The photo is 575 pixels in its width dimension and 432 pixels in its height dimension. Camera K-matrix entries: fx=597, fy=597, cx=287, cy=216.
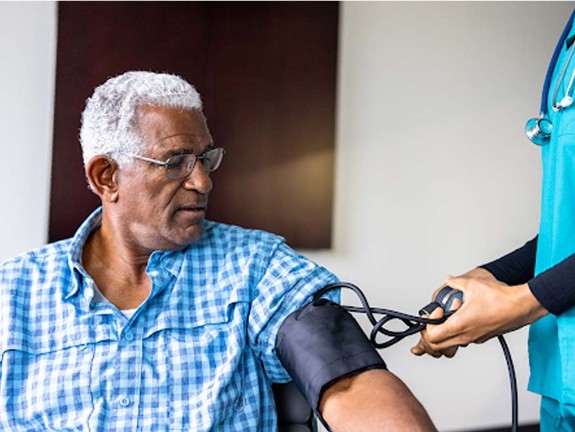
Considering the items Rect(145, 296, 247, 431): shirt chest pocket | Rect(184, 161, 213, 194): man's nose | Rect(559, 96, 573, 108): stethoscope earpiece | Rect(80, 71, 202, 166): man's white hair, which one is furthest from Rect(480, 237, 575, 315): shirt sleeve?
Rect(80, 71, 202, 166): man's white hair

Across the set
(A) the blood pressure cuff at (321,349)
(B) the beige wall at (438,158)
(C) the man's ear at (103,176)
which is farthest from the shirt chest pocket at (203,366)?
(B) the beige wall at (438,158)

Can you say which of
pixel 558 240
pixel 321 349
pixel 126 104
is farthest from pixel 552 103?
pixel 126 104

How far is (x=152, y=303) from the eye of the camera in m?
1.19

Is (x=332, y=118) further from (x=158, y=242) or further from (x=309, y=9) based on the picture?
(x=158, y=242)

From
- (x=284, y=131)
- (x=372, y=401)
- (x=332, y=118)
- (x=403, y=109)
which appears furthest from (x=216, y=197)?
(x=372, y=401)

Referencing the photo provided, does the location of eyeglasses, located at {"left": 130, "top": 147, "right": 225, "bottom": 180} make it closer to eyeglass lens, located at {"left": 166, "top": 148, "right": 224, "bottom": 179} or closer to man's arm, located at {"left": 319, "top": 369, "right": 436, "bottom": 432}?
eyeglass lens, located at {"left": 166, "top": 148, "right": 224, "bottom": 179}

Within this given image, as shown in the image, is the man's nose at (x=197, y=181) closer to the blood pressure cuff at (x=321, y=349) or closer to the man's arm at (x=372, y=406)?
the blood pressure cuff at (x=321, y=349)

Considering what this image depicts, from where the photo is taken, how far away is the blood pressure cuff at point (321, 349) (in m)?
0.97

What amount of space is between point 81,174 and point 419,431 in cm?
119

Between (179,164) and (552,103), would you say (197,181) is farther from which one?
(552,103)

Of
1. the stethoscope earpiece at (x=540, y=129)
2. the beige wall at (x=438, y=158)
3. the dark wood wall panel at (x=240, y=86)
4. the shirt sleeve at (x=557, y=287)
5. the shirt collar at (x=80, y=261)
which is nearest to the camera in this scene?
the shirt sleeve at (x=557, y=287)

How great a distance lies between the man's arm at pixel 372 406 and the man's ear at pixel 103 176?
62 centimetres

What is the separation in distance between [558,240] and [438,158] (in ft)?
3.71

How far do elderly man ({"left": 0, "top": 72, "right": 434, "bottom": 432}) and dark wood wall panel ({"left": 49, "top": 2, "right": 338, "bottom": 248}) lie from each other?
440mm
